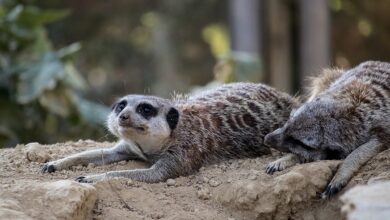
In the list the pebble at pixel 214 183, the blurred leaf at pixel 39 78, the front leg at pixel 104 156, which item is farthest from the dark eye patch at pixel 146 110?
the blurred leaf at pixel 39 78

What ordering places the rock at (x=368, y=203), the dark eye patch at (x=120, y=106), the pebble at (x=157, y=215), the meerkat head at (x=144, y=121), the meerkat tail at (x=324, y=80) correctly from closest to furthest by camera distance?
the rock at (x=368, y=203) < the pebble at (x=157, y=215) < the meerkat head at (x=144, y=121) < the dark eye patch at (x=120, y=106) < the meerkat tail at (x=324, y=80)

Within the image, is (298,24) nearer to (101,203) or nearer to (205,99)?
(205,99)

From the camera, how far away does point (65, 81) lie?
23.8 feet

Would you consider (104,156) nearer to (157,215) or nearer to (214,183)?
(214,183)

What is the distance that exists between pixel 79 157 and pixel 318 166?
135 cm

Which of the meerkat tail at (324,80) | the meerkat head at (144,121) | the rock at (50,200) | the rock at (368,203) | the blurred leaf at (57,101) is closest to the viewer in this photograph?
the rock at (368,203)

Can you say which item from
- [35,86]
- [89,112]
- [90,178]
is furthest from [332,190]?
[89,112]

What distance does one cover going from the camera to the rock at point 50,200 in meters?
3.65

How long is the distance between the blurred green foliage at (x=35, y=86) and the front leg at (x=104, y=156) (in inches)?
99.8

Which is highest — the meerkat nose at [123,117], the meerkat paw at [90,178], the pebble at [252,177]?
the meerkat nose at [123,117]

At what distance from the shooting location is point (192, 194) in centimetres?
423

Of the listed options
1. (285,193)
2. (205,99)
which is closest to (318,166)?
(285,193)

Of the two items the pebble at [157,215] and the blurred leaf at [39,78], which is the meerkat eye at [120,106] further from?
the blurred leaf at [39,78]

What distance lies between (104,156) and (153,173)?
0.43m
